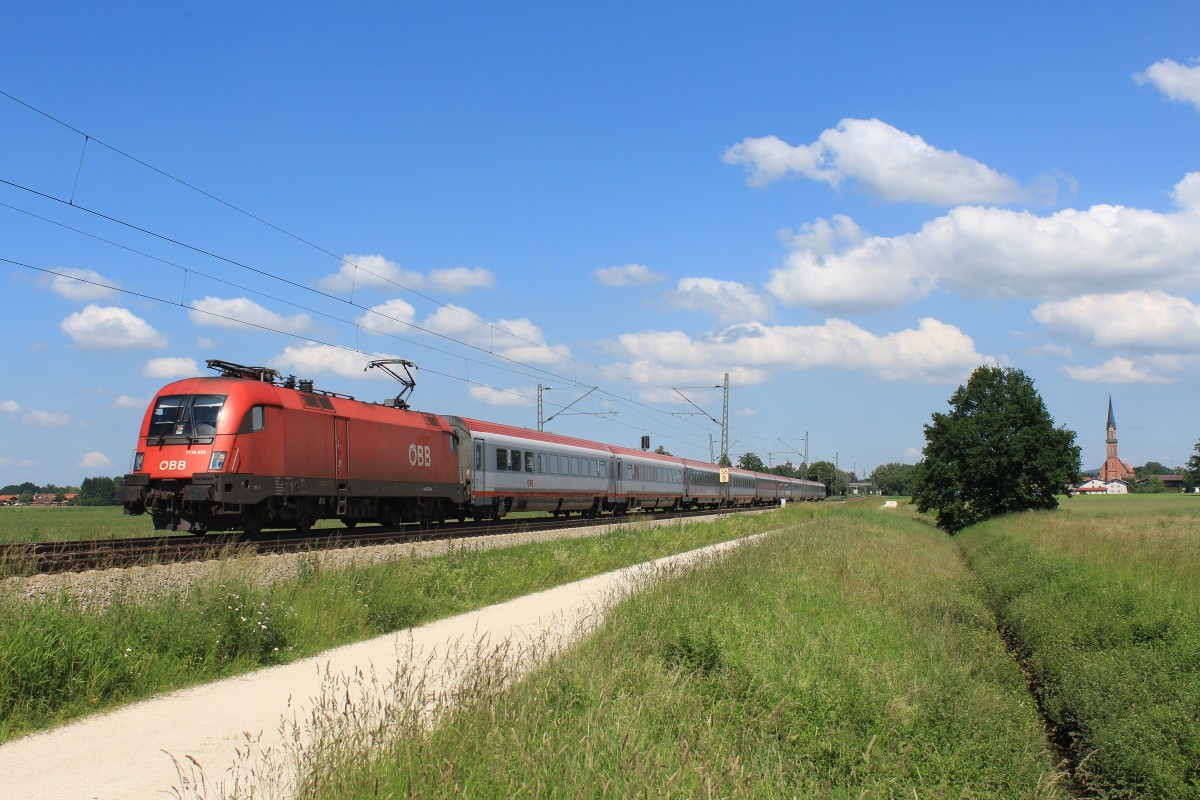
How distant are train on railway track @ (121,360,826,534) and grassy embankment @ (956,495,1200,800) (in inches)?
612

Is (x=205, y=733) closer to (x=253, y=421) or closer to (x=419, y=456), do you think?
(x=253, y=421)

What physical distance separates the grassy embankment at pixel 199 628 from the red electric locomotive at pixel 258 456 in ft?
19.7

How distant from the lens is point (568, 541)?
77.6 feet

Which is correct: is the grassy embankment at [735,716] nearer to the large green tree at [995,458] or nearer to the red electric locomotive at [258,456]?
the red electric locomotive at [258,456]

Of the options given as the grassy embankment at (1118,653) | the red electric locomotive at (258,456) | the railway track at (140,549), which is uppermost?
the red electric locomotive at (258,456)

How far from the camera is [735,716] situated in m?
8.38

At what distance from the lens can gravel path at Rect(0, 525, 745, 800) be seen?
18.5ft

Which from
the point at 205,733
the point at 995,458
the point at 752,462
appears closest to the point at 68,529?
the point at 205,733

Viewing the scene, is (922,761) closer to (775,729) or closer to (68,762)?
(775,729)

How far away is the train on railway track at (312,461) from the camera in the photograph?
1914 cm

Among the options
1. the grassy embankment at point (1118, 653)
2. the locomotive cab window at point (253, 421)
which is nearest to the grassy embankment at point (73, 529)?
the locomotive cab window at point (253, 421)

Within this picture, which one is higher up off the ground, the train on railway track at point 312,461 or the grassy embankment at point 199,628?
the train on railway track at point 312,461

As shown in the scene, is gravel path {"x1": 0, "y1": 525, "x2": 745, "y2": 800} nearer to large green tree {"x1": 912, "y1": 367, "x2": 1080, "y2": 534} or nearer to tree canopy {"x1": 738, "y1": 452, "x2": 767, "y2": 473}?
large green tree {"x1": 912, "y1": 367, "x2": 1080, "y2": 534}

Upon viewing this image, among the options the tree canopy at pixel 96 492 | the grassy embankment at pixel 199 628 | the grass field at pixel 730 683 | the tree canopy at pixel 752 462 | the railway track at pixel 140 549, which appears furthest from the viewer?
the tree canopy at pixel 752 462
